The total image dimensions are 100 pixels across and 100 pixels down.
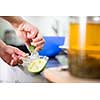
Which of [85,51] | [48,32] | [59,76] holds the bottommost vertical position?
[59,76]

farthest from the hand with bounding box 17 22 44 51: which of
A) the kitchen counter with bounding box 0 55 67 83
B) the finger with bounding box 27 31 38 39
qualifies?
the kitchen counter with bounding box 0 55 67 83

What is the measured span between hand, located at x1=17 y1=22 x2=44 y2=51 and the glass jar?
16cm

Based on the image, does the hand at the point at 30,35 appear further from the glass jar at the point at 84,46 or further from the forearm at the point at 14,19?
the glass jar at the point at 84,46

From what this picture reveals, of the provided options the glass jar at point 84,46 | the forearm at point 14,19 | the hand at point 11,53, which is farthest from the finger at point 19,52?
the glass jar at point 84,46

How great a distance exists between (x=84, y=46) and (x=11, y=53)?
382 mm

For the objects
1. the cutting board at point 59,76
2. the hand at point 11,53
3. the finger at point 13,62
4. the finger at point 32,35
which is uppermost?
the finger at point 32,35

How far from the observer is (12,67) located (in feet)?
4.26

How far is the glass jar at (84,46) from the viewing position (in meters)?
1.28

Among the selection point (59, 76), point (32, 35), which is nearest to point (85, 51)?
point (59, 76)

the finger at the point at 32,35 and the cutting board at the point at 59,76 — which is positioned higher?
the finger at the point at 32,35

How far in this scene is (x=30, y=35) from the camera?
1.31 meters

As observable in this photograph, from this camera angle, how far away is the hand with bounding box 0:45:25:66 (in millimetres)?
1294

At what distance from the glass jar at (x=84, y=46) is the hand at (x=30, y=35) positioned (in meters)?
0.16

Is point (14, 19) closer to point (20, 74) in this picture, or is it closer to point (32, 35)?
point (32, 35)
